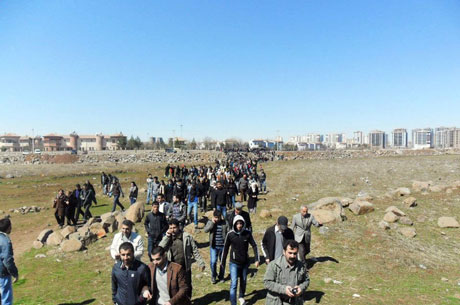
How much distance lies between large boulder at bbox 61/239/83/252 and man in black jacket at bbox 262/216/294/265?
8.25 metres

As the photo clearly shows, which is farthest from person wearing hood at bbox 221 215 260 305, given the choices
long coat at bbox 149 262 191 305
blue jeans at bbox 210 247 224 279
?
long coat at bbox 149 262 191 305

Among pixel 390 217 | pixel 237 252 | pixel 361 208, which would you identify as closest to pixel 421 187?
pixel 361 208

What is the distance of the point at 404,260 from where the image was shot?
364 inches

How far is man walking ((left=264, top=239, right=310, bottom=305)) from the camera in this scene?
4152 mm

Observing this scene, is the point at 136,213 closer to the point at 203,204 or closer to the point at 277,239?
the point at 203,204

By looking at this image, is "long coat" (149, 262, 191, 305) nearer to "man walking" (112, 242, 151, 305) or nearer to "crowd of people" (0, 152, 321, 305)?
"crowd of people" (0, 152, 321, 305)

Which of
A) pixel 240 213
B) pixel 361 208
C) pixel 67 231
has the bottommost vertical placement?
pixel 67 231

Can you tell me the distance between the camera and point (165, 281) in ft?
14.3

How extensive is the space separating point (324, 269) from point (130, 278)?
20.8 ft

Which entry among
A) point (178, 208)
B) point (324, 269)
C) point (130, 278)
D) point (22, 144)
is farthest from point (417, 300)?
point (22, 144)

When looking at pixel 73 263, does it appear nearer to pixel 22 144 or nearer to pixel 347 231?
pixel 347 231

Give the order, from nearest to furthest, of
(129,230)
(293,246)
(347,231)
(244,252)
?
(293,246), (129,230), (244,252), (347,231)

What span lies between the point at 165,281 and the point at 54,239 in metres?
10.4

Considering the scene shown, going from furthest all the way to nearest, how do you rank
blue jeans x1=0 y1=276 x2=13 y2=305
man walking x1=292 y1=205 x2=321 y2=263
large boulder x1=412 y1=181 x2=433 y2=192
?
1. large boulder x1=412 y1=181 x2=433 y2=192
2. man walking x1=292 y1=205 x2=321 y2=263
3. blue jeans x1=0 y1=276 x2=13 y2=305
